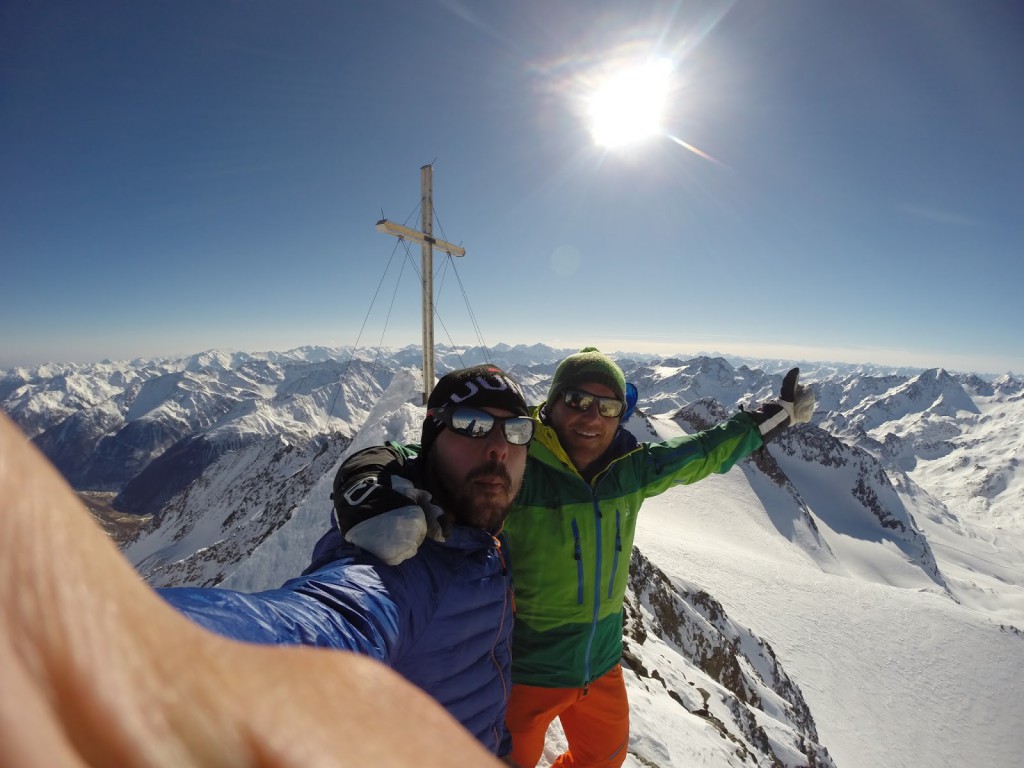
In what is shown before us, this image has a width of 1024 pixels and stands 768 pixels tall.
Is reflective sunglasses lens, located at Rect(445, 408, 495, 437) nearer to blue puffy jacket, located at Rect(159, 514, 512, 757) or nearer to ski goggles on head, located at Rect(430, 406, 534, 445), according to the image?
ski goggles on head, located at Rect(430, 406, 534, 445)

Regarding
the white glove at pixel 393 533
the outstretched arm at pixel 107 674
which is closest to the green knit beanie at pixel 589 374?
the white glove at pixel 393 533

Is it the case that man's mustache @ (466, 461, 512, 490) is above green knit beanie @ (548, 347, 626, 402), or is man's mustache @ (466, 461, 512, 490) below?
below

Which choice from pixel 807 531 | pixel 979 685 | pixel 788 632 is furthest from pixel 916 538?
pixel 788 632

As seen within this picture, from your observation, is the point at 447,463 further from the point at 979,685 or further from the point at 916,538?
the point at 916,538

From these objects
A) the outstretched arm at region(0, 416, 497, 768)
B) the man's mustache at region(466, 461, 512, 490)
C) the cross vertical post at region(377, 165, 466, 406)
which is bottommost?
the man's mustache at region(466, 461, 512, 490)

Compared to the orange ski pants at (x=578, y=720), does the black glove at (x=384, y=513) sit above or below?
above

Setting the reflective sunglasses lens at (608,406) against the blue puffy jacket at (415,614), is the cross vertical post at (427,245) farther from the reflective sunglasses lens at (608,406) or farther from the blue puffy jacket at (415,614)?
the blue puffy jacket at (415,614)

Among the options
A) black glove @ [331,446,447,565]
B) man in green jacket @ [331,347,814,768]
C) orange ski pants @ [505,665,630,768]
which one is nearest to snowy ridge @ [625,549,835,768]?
orange ski pants @ [505,665,630,768]
